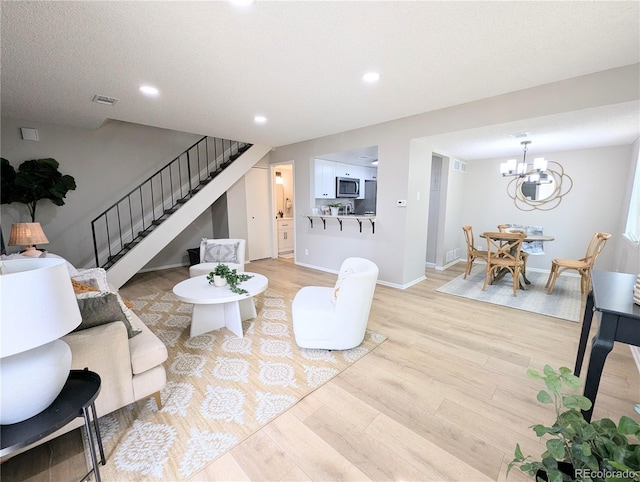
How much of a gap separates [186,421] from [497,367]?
2378mm

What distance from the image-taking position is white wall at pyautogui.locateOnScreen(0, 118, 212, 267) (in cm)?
399

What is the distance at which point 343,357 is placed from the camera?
2.36 metres

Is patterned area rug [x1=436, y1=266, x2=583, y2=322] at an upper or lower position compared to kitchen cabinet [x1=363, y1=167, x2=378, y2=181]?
lower

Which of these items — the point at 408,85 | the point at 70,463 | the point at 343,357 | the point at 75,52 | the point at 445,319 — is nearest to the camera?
the point at 70,463

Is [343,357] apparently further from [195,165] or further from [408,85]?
[195,165]

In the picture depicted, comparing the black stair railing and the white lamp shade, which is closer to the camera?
the white lamp shade

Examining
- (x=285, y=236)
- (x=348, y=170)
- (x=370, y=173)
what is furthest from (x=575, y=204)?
(x=285, y=236)

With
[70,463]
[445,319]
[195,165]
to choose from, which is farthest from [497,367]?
[195,165]

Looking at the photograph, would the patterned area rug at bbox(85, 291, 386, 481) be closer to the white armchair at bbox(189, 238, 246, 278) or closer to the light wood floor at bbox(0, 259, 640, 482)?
the light wood floor at bbox(0, 259, 640, 482)

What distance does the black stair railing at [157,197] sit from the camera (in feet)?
15.6

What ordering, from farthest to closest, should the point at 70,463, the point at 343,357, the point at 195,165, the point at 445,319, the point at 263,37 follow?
the point at 195,165 → the point at 445,319 → the point at 343,357 → the point at 263,37 → the point at 70,463

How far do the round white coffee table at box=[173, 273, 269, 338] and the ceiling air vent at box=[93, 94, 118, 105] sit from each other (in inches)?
89.6

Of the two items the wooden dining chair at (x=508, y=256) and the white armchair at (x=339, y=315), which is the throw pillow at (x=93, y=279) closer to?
the white armchair at (x=339, y=315)

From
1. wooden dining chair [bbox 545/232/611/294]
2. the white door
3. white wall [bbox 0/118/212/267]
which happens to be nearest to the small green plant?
the white door
